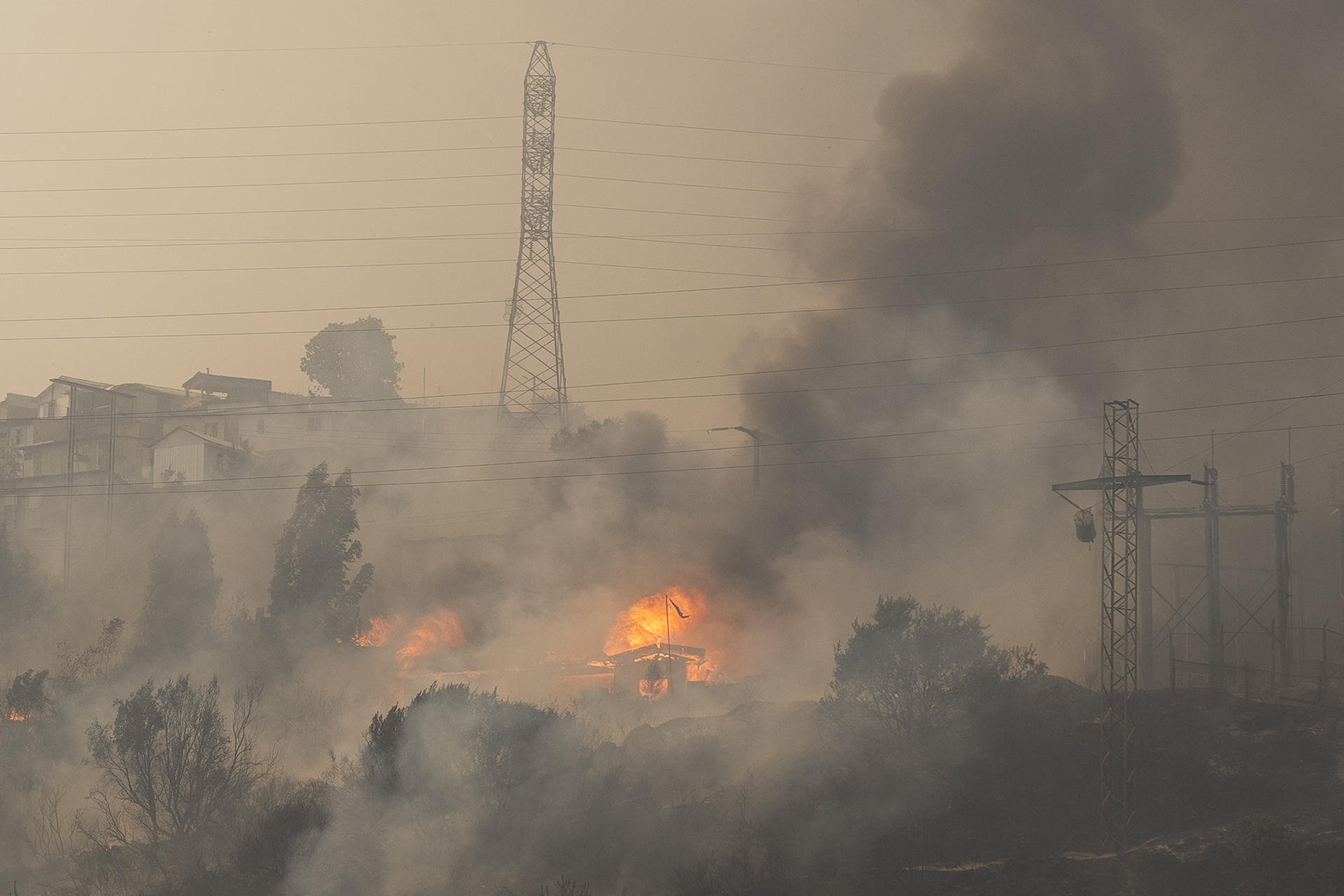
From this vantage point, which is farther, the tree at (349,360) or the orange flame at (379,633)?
the tree at (349,360)

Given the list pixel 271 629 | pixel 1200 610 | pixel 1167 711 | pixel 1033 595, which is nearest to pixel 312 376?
pixel 271 629

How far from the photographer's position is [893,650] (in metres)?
38.6

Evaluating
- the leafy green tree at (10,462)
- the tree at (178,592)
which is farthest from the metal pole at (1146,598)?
the leafy green tree at (10,462)

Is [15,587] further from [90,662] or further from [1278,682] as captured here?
[1278,682]

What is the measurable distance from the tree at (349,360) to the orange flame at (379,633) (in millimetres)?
29212

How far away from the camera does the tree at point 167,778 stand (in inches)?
1491

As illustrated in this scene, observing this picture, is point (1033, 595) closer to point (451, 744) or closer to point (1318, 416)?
point (1318, 416)

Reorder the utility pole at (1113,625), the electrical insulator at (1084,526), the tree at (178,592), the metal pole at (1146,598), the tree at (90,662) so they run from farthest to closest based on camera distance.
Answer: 1. the tree at (178,592)
2. the tree at (90,662)
3. the metal pole at (1146,598)
4. the electrical insulator at (1084,526)
5. the utility pole at (1113,625)

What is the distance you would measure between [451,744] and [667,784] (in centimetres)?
659

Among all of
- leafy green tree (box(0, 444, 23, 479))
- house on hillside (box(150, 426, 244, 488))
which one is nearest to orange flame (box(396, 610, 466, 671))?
house on hillside (box(150, 426, 244, 488))

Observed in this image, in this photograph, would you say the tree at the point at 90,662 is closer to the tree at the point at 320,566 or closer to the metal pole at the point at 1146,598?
the tree at the point at 320,566

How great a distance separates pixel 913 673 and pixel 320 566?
31.9m

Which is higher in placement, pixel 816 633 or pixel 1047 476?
pixel 1047 476

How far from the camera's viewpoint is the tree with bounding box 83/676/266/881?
1491 inches
